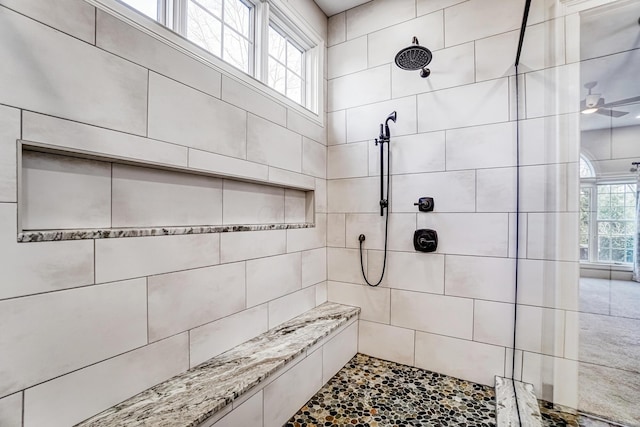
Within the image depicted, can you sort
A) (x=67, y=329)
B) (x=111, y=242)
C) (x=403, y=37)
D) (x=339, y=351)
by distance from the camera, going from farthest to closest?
(x=403, y=37) → (x=339, y=351) → (x=111, y=242) → (x=67, y=329)

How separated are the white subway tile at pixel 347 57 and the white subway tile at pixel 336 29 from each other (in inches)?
2.0

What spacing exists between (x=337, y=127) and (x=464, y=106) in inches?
39.6

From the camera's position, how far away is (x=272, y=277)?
2.00 m

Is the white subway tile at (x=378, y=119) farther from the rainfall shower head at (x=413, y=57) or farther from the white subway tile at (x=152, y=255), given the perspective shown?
the white subway tile at (x=152, y=255)

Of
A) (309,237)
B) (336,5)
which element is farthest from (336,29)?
(309,237)

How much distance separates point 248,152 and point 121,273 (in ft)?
3.11

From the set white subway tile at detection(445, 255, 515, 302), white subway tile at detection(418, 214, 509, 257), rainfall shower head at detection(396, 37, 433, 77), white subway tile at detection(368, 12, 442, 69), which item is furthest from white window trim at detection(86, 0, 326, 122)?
white subway tile at detection(445, 255, 515, 302)

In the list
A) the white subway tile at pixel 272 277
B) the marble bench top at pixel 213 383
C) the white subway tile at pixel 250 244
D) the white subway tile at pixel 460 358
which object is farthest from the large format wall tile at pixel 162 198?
the white subway tile at pixel 460 358

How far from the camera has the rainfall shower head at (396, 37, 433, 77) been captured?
1.80 meters

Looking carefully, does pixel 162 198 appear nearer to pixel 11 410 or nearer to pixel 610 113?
pixel 11 410

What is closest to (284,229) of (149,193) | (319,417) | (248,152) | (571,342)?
(248,152)

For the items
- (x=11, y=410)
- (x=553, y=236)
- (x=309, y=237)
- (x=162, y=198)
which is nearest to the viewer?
(x=11, y=410)

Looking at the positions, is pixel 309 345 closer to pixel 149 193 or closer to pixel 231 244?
pixel 231 244

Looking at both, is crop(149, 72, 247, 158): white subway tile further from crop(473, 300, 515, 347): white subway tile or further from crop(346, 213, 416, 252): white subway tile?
crop(473, 300, 515, 347): white subway tile
